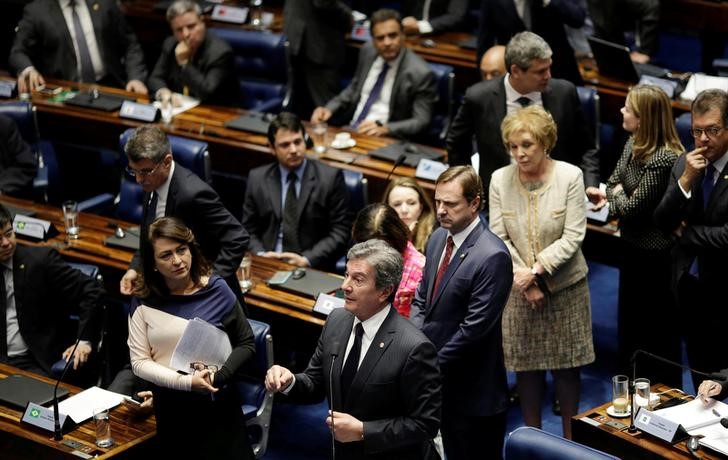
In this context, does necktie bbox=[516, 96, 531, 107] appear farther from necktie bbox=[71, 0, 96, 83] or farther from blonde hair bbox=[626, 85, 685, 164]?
necktie bbox=[71, 0, 96, 83]

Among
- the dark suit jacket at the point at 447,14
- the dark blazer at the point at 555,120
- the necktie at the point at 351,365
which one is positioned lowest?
the necktie at the point at 351,365

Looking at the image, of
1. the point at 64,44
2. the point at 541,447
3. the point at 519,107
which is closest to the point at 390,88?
the point at 519,107

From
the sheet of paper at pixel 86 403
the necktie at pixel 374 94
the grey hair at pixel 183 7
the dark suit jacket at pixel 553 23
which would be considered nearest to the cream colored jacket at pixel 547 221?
the sheet of paper at pixel 86 403

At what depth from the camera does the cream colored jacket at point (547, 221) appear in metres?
4.61

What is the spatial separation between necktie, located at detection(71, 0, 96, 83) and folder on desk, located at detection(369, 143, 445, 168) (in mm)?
2367

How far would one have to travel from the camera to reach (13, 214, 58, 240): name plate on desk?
581 cm

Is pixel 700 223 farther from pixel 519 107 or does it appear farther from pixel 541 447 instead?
pixel 541 447

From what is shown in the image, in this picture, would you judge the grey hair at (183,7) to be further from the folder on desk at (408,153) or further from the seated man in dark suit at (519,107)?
the seated man in dark suit at (519,107)

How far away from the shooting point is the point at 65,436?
4.28m

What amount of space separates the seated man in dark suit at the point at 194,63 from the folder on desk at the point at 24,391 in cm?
271

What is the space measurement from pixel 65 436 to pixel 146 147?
1188 mm

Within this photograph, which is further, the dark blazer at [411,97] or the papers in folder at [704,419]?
the dark blazer at [411,97]

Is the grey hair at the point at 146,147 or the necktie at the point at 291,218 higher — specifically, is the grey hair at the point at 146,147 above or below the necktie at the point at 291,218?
above

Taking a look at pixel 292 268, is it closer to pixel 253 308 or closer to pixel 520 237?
pixel 253 308
